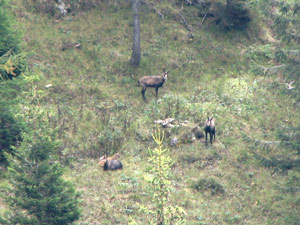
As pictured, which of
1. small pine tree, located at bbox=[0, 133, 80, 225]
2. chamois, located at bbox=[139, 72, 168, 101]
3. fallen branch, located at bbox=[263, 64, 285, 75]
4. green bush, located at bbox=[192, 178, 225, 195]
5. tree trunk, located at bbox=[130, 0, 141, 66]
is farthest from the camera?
tree trunk, located at bbox=[130, 0, 141, 66]

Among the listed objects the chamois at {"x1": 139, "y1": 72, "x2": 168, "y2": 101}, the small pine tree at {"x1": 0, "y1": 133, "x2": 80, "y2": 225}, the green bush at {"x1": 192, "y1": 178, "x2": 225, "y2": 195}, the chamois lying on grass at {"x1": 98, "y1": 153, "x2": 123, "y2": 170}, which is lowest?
the green bush at {"x1": 192, "y1": 178, "x2": 225, "y2": 195}

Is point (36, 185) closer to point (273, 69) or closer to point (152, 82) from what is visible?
point (273, 69)

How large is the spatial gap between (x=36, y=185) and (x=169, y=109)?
12594 millimetres

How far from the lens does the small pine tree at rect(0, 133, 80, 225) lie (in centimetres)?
909

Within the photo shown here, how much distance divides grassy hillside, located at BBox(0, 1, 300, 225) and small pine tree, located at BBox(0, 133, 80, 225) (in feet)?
11.8

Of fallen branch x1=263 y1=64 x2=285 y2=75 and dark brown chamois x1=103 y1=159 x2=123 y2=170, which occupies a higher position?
fallen branch x1=263 y1=64 x2=285 y2=75

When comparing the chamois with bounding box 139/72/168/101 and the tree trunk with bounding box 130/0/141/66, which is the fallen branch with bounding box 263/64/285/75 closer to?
the chamois with bounding box 139/72/168/101

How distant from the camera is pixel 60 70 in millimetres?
23578

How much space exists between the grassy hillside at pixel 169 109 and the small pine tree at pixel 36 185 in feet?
11.8

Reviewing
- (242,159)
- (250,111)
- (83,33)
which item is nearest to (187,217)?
(242,159)

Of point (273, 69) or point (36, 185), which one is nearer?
point (36, 185)

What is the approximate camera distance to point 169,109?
21.1m

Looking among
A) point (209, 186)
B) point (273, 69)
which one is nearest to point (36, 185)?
point (209, 186)

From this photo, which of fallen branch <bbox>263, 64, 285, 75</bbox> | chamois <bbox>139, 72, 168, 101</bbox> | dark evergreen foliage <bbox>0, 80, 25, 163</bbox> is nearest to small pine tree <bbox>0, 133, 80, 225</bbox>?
dark evergreen foliage <bbox>0, 80, 25, 163</bbox>
